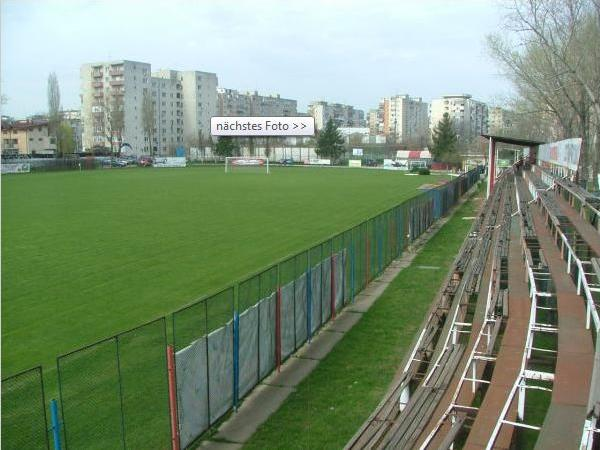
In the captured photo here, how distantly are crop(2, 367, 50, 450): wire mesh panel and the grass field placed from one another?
3.04 m

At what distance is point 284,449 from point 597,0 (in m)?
29.9

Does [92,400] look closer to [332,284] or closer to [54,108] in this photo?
[332,284]

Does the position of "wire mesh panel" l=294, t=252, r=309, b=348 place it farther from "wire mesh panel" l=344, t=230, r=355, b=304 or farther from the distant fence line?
"wire mesh panel" l=344, t=230, r=355, b=304

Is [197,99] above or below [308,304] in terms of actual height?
above

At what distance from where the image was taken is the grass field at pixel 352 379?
8.77m

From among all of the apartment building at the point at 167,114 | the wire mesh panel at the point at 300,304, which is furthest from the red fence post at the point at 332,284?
the apartment building at the point at 167,114

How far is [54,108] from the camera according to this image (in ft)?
384

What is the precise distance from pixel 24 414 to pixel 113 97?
141690 mm

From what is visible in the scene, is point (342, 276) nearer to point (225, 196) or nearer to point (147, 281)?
point (147, 281)

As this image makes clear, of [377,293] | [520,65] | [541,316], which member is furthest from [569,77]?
[541,316]

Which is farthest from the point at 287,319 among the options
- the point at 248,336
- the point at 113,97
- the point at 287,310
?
the point at 113,97

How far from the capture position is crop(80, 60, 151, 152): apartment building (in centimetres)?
14138

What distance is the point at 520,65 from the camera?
40.4 m

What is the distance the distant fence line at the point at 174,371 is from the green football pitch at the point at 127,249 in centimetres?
394
